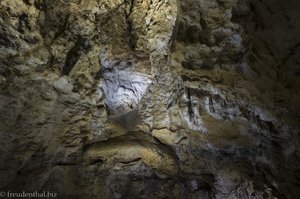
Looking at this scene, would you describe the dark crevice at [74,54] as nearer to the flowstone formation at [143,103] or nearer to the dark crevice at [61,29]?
the flowstone formation at [143,103]

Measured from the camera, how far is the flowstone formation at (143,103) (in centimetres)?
240

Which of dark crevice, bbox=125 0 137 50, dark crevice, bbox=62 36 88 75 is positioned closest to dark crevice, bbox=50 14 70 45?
dark crevice, bbox=62 36 88 75

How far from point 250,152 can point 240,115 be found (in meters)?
0.39

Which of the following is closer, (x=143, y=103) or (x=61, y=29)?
(x=61, y=29)

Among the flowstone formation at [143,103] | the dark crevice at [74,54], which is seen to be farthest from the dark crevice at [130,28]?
the dark crevice at [74,54]

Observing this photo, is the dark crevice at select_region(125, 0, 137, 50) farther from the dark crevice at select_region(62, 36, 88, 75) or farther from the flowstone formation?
the dark crevice at select_region(62, 36, 88, 75)

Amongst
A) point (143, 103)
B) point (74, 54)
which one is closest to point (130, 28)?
point (74, 54)

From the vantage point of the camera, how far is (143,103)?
9.48 feet

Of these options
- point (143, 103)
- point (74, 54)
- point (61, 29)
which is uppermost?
point (61, 29)

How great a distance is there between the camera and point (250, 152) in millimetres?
2799

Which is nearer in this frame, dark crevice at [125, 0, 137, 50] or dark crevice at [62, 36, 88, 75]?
dark crevice at [62, 36, 88, 75]

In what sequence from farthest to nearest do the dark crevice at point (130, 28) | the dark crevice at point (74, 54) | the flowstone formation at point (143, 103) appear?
the dark crevice at point (130, 28) → the dark crevice at point (74, 54) → the flowstone formation at point (143, 103)

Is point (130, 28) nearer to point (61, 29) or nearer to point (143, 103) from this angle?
point (61, 29)

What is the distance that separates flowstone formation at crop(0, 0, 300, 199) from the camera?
2.40 metres
